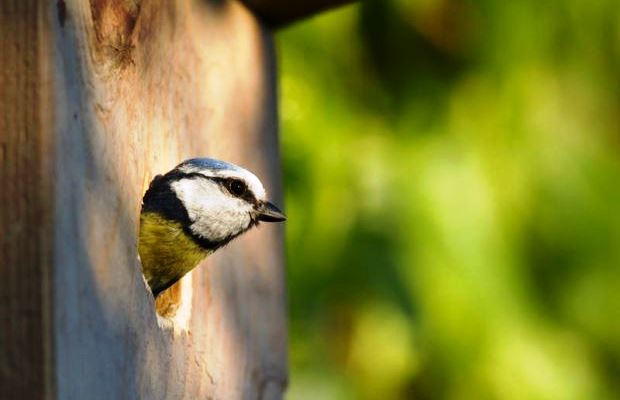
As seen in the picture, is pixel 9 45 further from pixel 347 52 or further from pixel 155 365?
pixel 347 52

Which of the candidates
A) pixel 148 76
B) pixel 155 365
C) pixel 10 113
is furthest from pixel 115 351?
pixel 148 76

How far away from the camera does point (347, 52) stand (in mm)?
3453

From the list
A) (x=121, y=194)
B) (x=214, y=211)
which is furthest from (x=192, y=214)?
(x=121, y=194)

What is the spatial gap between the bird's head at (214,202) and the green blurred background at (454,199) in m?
1.27

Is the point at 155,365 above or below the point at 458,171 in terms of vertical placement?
below

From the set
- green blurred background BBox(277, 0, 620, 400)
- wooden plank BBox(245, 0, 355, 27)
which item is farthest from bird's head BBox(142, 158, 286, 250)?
green blurred background BBox(277, 0, 620, 400)

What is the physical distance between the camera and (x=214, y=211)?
77.1 inches

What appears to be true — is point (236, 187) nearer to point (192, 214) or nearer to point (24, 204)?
point (192, 214)

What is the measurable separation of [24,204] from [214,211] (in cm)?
69

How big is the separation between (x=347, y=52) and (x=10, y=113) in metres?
2.22

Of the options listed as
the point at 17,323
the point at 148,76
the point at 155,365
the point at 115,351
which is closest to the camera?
the point at 17,323

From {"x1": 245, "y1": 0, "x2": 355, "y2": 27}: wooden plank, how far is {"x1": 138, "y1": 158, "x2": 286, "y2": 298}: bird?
14.7 inches

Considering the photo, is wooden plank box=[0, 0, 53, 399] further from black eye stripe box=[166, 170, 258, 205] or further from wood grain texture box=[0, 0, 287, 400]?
black eye stripe box=[166, 170, 258, 205]

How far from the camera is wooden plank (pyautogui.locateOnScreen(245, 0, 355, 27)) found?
7.08 ft
